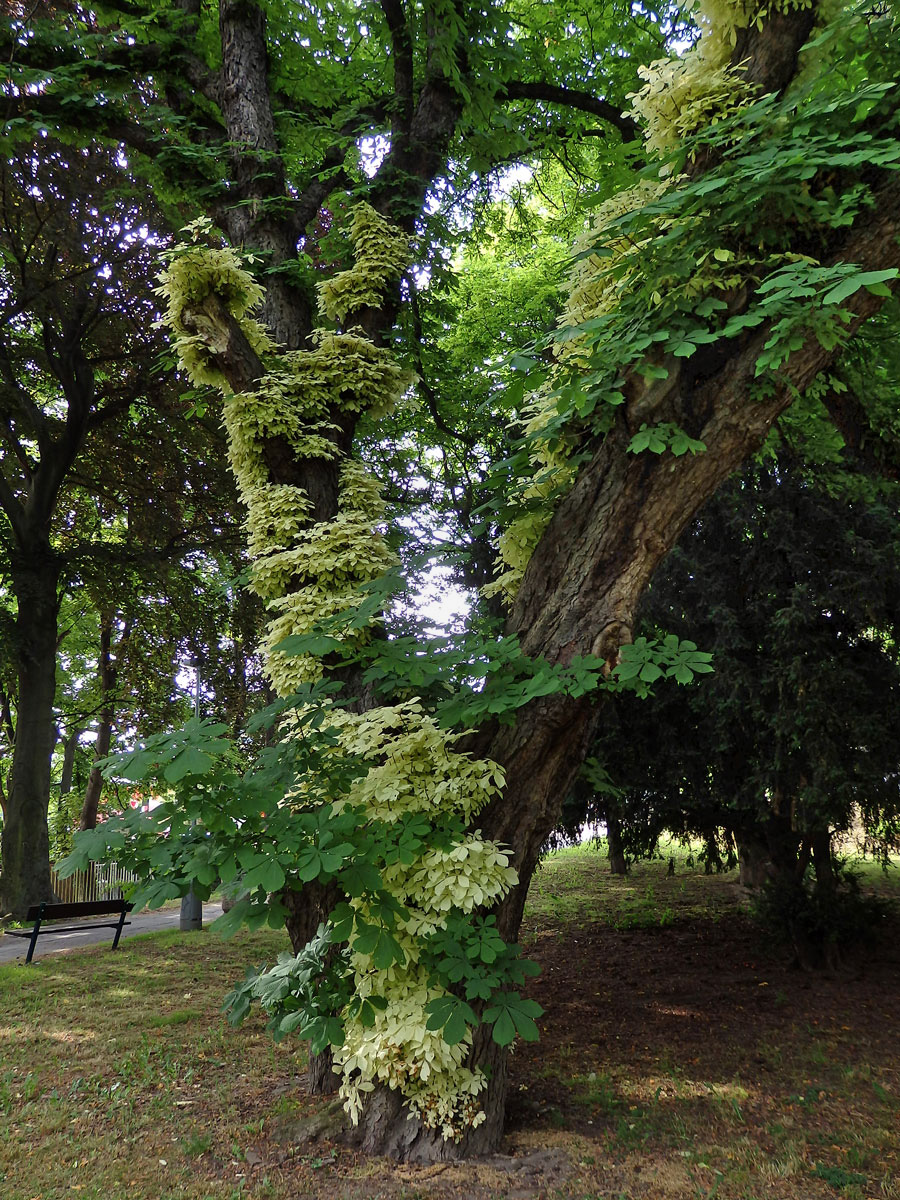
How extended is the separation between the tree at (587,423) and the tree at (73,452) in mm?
6365

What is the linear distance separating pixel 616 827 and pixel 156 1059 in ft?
15.7

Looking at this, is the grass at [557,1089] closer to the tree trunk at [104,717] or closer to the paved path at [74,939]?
the paved path at [74,939]

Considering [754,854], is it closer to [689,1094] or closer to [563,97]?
[689,1094]

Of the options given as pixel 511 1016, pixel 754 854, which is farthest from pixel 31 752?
pixel 511 1016

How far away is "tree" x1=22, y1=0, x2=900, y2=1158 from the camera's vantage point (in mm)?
3074

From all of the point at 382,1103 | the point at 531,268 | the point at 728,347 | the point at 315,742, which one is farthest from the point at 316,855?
the point at 531,268

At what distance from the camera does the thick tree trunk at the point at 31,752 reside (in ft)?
34.4

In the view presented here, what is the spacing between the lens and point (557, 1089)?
4531mm

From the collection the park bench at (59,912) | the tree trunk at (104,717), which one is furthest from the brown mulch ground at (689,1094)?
the tree trunk at (104,717)

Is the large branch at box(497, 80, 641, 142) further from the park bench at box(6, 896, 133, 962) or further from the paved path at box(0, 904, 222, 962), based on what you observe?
the park bench at box(6, 896, 133, 962)

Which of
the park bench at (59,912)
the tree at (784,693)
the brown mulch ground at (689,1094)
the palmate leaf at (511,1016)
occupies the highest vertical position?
the tree at (784,693)

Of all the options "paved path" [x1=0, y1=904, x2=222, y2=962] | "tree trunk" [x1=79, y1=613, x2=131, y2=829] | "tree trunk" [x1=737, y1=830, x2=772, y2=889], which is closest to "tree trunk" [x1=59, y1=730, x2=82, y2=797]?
"tree trunk" [x1=79, y1=613, x2=131, y2=829]

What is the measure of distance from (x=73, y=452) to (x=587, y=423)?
9.80 meters

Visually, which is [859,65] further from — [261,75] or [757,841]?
[757,841]
